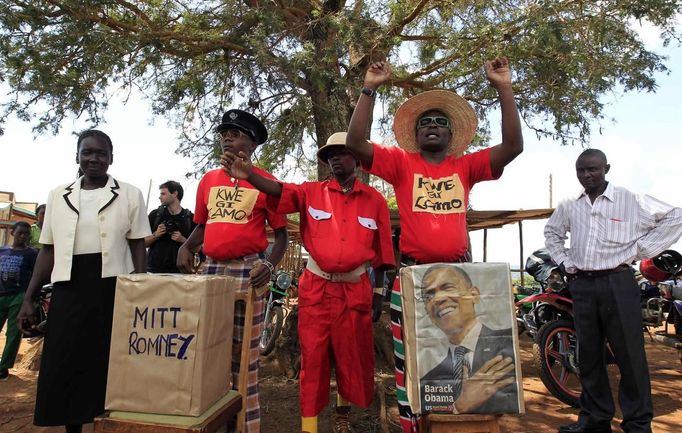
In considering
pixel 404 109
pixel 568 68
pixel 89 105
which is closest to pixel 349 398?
pixel 404 109

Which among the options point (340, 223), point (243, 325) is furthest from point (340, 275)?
point (243, 325)

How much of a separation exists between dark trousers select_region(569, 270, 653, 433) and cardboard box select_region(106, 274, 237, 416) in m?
2.63

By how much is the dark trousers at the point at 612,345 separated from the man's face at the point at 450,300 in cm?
179

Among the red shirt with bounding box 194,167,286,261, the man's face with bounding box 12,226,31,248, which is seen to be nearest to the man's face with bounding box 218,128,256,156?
the red shirt with bounding box 194,167,286,261

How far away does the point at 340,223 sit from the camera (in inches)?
116

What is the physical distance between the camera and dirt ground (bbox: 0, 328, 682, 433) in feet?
11.7

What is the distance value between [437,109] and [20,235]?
5.66 m

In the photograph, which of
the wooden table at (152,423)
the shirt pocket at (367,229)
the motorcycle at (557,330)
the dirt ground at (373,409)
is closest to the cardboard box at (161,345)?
the wooden table at (152,423)

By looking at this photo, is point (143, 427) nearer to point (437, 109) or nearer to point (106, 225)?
point (106, 225)

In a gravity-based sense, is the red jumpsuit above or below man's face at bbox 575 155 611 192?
below

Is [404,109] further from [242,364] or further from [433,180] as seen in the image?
[242,364]

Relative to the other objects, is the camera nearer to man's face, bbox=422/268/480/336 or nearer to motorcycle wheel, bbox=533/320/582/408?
man's face, bbox=422/268/480/336

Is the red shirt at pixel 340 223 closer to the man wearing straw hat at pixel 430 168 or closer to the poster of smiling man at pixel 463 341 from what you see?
the man wearing straw hat at pixel 430 168

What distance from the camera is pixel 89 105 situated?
5531 millimetres
